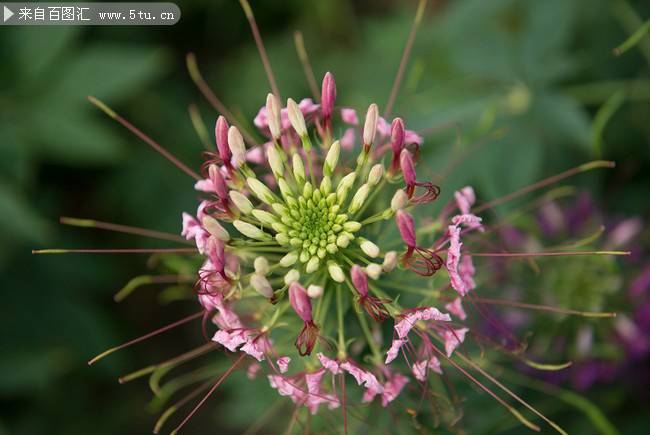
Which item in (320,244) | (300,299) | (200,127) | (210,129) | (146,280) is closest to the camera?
(300,299)

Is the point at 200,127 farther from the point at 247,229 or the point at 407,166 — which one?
the point at 407,166

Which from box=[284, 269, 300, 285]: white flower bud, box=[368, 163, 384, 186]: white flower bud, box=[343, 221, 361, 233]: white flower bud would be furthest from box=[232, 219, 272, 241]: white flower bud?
box=[368, 163, 384, 186]: white flower bud

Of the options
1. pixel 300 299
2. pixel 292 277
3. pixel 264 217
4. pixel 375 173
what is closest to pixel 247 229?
pixel 264 217

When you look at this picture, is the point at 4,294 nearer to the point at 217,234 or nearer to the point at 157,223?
the point at 157,223

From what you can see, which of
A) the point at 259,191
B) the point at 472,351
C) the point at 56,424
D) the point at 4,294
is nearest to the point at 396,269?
the point at 259,191

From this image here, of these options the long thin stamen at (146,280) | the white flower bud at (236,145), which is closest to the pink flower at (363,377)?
the white flower bud at (236,145)

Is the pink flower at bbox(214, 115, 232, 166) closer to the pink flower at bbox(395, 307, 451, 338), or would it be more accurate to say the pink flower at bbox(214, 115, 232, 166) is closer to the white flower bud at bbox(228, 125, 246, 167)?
the white flower bud at bbox(228, 125, 246, 167)

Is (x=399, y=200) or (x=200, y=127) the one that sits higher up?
(x=399, y=200)
